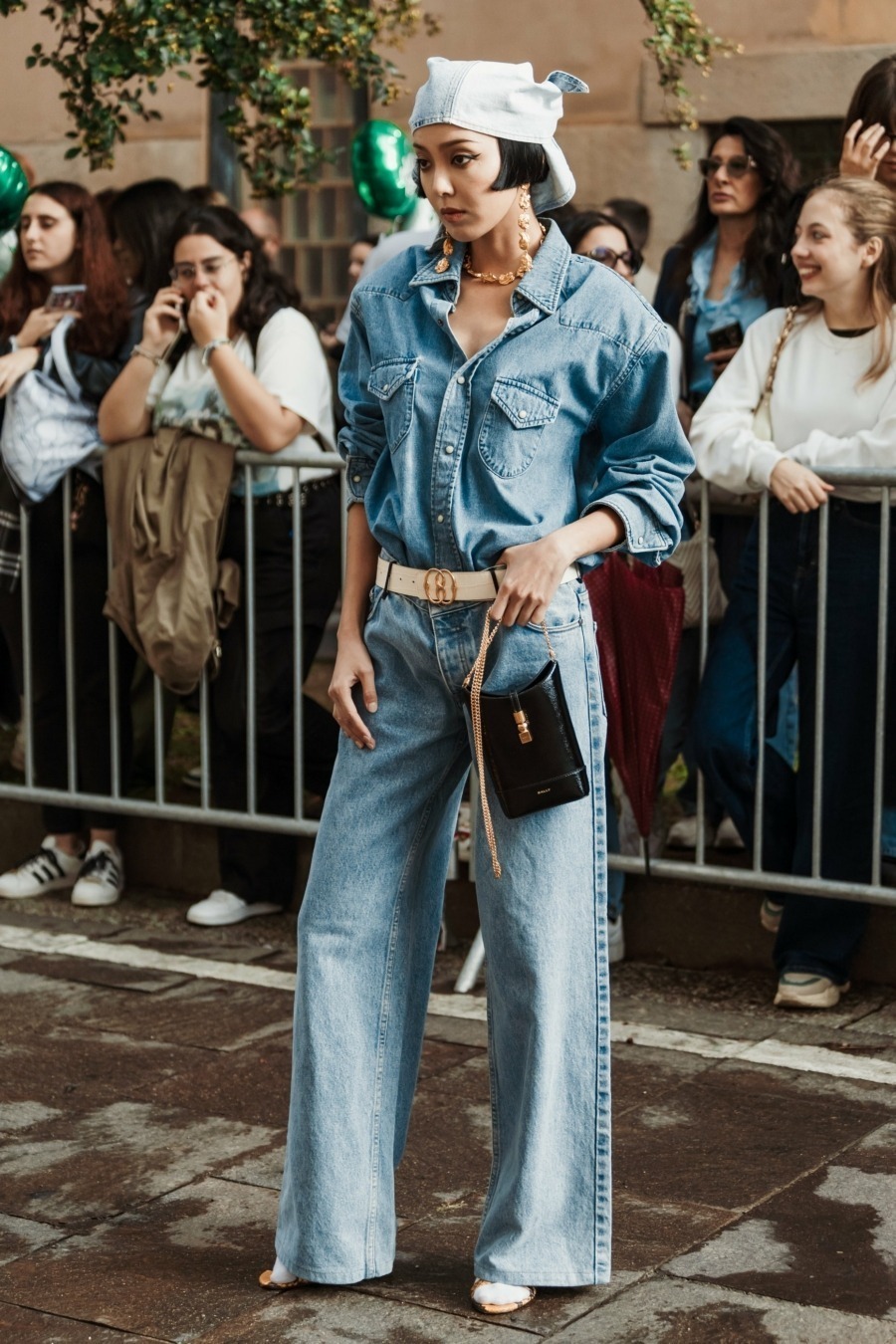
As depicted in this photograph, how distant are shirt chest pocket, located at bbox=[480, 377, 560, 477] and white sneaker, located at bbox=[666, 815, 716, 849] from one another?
269 cm

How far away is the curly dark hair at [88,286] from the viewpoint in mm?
6426

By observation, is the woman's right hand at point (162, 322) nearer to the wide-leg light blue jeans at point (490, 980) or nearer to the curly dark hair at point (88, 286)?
the curly dark hair at point (88, 286)

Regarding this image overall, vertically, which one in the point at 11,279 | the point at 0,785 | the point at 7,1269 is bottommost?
the point at 7,1269

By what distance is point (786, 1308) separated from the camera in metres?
3.48

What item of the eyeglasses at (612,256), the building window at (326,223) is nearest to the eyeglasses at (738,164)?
the eyeglasses at (612,256)

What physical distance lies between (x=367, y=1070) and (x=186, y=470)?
113 inches

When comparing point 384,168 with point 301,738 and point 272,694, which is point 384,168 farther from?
point 301,738

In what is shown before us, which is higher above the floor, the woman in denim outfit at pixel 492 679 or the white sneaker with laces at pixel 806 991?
the woman in denim outfit at pixel 492 679

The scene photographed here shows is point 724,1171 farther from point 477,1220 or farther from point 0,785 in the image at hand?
point 0,785

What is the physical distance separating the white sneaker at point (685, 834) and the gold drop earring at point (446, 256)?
9.11ft

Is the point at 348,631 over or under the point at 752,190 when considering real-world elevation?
under

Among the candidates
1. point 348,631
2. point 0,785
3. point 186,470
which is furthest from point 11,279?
point 348,631

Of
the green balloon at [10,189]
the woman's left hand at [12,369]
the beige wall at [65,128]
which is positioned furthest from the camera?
the beige wall at [65,128]

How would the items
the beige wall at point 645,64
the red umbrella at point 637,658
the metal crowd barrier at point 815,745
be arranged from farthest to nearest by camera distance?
the beige wall at point 645,64, the red umbrella at point 637,658, the metal crowd barrier at point 815,745
